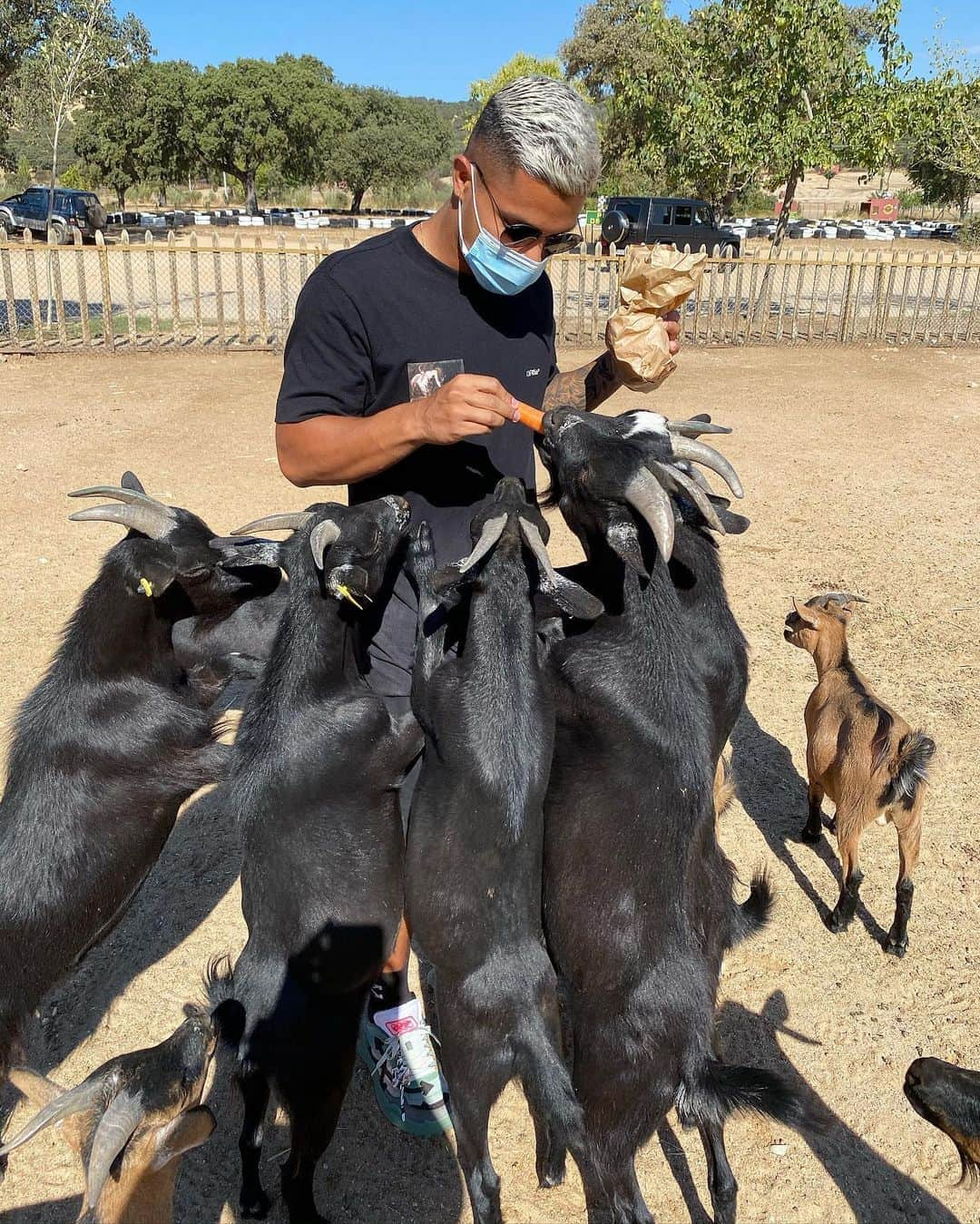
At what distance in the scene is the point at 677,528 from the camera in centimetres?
392

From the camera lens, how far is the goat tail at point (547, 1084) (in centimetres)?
293

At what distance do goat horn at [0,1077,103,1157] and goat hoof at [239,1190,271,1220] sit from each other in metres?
1.28

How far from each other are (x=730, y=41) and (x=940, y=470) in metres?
15.8

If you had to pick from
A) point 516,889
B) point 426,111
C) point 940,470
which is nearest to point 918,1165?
point 516,889

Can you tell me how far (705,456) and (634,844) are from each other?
1.43 meters

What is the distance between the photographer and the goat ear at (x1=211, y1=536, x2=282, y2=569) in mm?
3793

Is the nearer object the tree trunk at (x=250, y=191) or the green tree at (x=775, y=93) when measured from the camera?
the green tree at (x=775, y=93)

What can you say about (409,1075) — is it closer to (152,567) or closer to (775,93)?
(152,567)

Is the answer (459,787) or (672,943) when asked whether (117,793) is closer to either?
(459,787)

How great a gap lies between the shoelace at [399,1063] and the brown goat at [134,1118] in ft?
4.25

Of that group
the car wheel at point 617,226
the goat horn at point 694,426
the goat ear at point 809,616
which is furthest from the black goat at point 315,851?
the goat ear at point 809,616

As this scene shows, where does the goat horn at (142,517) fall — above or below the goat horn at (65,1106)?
above

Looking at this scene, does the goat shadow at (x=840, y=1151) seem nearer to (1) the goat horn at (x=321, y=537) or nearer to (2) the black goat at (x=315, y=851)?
(2) the black goat at (x=315, y=851)

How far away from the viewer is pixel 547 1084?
2.95 meters
